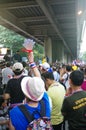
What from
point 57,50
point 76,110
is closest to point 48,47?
point 57,50

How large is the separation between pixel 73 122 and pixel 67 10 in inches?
569

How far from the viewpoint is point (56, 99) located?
5.17 metres

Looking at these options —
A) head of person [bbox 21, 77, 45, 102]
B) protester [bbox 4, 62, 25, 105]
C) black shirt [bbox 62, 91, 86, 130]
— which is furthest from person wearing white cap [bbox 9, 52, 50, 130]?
protester [bbox 4, 62, 25, 105]

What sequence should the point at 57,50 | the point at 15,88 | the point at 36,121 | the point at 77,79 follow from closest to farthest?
the point at 36,121 < the point at 77,79 < the point at 15,88 < the point at 57,50

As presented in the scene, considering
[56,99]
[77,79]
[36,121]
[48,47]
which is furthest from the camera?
[48,47]

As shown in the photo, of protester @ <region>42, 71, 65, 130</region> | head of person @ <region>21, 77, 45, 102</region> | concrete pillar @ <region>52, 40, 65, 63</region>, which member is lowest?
protester @ <region>42, 71, 65, 130</region>

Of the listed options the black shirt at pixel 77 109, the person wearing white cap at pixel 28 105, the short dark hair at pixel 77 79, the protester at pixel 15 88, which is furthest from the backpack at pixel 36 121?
the protester at pixel 15 88

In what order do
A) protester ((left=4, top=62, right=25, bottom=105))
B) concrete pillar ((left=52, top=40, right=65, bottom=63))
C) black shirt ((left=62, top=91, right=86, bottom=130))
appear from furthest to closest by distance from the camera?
concrete pillar ((left=52, top=40, right=65, bottom=63)) < protester ((left=4, top=62, right=25, bottom=105)) < black shirt ((left=62, top=91, right=86, bottom=130))

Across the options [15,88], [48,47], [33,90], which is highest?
[48,47]

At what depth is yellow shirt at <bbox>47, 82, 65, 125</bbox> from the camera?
516 cm

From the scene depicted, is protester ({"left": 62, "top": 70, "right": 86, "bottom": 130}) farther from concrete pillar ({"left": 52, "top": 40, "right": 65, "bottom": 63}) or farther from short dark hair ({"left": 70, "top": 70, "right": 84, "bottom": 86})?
concrete pillar ({"left": 52, "top": 40, "right": 65, "bottom": 63})

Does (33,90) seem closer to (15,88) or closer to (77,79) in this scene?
(77,79)

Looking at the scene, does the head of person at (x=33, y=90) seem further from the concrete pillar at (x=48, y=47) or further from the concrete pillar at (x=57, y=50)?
the concrete pillar at (x=57, y=50)

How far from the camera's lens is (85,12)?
738 inches
